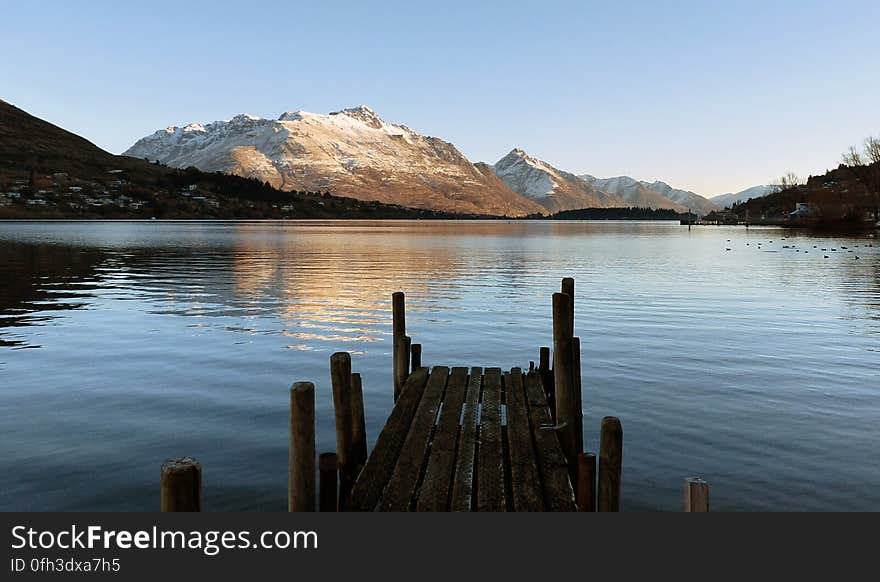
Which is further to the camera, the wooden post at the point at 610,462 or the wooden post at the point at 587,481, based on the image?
the wooden post at the point at 587,481

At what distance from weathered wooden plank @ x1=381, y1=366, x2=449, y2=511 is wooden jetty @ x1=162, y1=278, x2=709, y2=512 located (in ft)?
0.06

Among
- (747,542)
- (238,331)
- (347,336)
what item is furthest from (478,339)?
(747,542)

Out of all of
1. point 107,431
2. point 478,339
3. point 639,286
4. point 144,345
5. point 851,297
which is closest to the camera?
point 107,431

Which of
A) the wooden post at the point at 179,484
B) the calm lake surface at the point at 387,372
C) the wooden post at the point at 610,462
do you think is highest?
the wooden post at the point at 179,484

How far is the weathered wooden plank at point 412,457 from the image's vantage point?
962 cm

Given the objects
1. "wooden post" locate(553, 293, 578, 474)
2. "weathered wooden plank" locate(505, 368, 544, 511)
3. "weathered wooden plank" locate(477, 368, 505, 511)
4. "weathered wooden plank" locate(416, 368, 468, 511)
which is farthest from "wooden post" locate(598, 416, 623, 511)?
"wooden post" locate(553, 293, 578, 474)

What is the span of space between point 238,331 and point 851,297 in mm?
36210

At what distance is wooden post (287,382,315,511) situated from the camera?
8.63 metres

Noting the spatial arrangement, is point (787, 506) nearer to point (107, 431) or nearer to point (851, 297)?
point (107, 431)

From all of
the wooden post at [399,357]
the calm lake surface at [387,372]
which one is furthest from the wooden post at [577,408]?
the wooden post at [399,357]

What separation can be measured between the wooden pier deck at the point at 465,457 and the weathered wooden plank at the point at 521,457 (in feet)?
0.05

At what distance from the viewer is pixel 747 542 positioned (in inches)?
382

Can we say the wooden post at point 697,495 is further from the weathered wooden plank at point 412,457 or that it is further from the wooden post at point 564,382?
the wooden post at point 564,382

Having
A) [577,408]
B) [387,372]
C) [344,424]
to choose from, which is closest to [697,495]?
[577,408]
